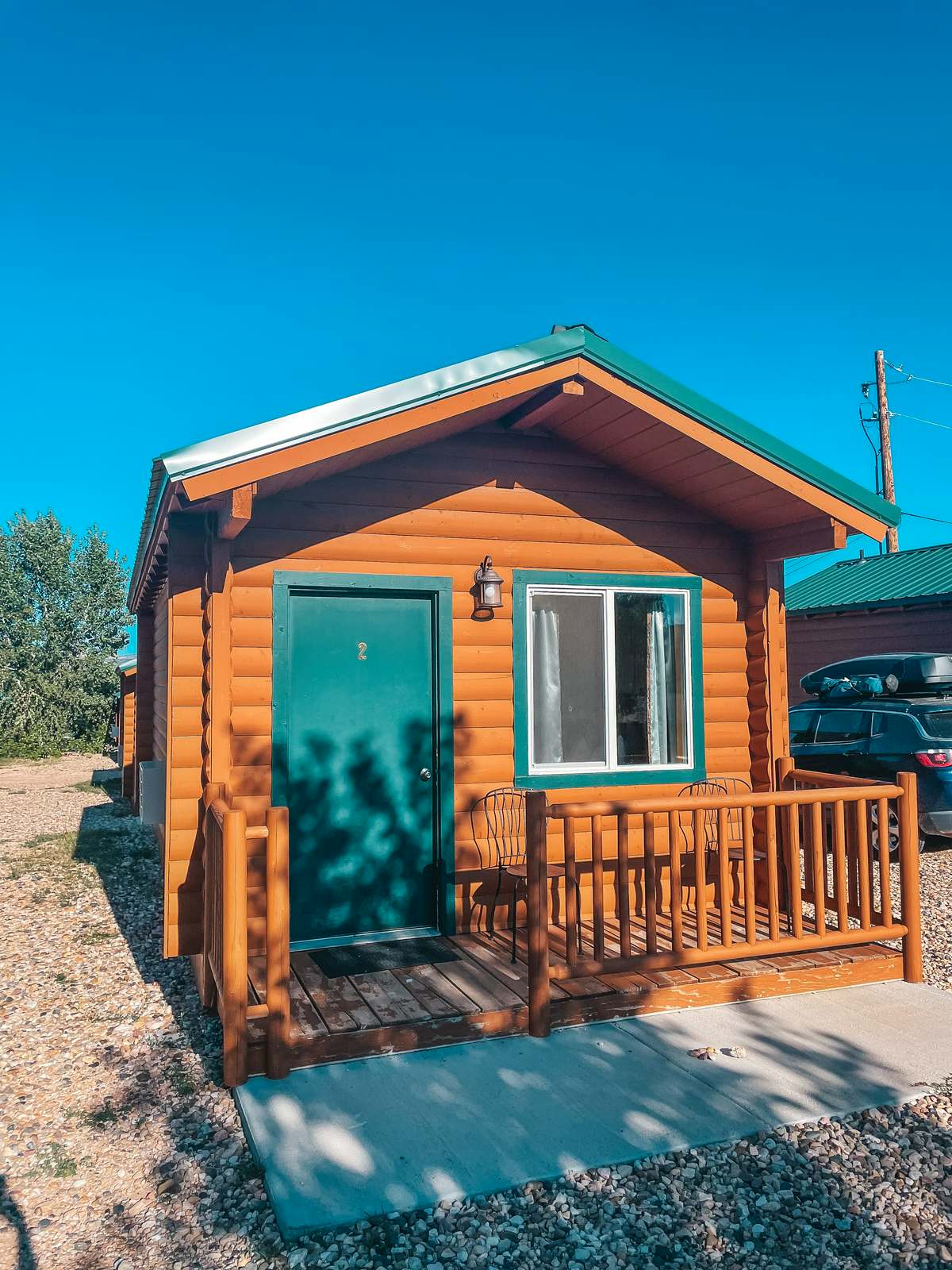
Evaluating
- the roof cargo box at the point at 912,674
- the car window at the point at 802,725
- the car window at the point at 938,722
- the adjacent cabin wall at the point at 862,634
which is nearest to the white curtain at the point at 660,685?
the car window at the point at 938,722

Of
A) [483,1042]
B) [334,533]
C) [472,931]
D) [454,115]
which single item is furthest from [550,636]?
[454,115]

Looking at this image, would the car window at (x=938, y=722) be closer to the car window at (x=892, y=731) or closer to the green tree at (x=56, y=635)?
the car window at (x=892, y=731)

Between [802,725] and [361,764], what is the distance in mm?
6714

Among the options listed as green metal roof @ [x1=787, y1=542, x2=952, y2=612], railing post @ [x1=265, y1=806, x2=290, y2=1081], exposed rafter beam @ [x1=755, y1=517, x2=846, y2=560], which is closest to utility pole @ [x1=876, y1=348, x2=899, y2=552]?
green metal roof @ [x1=787, y1=542, x2=952, y2=612]

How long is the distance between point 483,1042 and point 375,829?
1.48 m

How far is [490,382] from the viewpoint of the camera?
14.7ft

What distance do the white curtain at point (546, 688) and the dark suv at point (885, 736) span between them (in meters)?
4.76

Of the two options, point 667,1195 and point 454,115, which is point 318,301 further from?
point 667,1195

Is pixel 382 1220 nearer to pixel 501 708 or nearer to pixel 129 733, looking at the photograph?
pixel 501 708

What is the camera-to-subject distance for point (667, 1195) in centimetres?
276

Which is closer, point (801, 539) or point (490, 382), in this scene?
point (490, 382)

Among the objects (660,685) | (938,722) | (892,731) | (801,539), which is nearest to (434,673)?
(660,685)

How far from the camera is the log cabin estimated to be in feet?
13.7

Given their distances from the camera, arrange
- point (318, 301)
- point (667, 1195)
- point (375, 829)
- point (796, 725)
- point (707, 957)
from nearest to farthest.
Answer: point (667, 1195) → point (707, 957) → point (375, 829) → point (796, 725) → point (318, 301)
